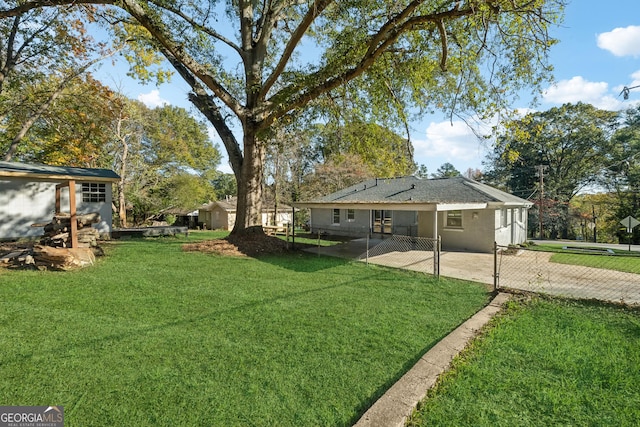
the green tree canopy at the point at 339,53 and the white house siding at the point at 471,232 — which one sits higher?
the green tree canopy at the point at 339,53

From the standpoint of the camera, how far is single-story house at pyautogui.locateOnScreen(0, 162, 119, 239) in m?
11.3

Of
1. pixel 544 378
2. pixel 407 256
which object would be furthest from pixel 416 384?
pixel 407 256

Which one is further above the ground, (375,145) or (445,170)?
(445,170)

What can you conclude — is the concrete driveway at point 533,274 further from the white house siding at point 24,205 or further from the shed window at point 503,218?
the white house siding at point 24,205

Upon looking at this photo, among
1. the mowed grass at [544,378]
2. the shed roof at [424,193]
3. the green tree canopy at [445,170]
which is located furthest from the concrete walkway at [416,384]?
the green tree canopy at [445,170]

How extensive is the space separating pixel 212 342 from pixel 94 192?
43.1ft

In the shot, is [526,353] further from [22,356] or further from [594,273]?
[594,273]

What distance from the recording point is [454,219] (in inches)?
559

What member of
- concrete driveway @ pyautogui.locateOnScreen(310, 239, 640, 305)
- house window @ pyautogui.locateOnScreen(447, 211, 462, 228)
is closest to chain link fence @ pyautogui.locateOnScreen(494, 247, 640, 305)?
concrete driveway @ pyautogui.locateOnScreen(310, 239, 640, 305)

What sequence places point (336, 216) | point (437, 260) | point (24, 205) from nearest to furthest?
1. point (437, 260)
2. point (24, 205)
3. point (336, 216)

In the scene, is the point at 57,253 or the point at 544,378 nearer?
the point at 544,378

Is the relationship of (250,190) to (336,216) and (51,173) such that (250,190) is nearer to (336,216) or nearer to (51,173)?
(51,173)

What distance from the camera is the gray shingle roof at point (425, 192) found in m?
12.9

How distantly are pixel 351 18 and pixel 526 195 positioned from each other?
30.9 m
